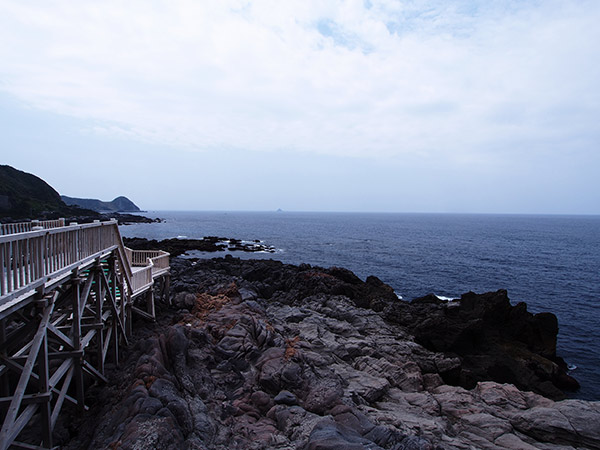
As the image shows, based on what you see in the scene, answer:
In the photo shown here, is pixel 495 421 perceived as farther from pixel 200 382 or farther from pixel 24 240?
pixel 24 240

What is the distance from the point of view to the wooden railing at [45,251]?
6.25 meters

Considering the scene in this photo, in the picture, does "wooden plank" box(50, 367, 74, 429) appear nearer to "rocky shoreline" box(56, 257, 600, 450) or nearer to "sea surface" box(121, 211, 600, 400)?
"rocky shoreline" box(56, 257, 600, 450)

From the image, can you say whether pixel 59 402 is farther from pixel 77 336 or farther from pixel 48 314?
pixel 48 314

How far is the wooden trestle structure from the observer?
6566 mm

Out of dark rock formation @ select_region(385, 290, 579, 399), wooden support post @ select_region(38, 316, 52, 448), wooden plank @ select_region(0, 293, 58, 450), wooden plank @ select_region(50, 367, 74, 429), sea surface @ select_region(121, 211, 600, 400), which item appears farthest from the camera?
sea surface @ select_region(121, 211, 600, 400)

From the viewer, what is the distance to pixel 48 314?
753 centimetres

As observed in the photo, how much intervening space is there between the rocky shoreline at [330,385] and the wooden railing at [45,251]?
3878 millimetres

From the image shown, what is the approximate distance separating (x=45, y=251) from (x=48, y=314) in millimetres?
1378

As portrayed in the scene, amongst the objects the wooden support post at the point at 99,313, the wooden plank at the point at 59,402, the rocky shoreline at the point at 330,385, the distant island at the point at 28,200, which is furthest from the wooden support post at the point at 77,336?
the distant island at the point at 28,200

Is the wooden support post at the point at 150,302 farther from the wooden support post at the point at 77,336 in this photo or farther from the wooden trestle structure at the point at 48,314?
the wooden support post at the point at 77,336

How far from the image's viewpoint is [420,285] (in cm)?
4169

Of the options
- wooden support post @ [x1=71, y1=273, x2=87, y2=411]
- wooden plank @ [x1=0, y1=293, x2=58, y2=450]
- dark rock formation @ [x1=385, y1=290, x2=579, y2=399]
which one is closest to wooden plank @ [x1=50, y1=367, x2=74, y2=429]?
wooden support post @ [x1=71, y1=273, x2=87, y2=411]

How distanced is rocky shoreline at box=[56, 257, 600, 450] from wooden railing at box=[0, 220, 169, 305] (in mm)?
3878

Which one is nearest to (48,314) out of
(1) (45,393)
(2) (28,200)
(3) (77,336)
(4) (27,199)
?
(1) (45,393)
